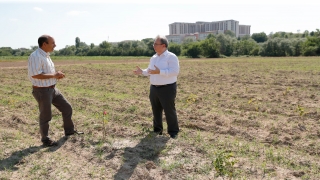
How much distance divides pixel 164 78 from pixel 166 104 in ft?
1.66

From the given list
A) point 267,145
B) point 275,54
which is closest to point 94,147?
point 267,145

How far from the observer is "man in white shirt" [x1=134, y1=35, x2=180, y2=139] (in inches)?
211

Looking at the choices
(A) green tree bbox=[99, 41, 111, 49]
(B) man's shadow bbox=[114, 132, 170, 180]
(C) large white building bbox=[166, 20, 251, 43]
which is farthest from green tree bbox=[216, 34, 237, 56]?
(C) large white building bbox=[166, 20, 251, 43]

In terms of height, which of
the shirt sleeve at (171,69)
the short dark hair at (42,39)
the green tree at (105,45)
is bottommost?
the shirt sleeve at (171,69)

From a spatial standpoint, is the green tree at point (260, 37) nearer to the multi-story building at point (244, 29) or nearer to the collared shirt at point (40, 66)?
the multi-story building at point (244, 29)

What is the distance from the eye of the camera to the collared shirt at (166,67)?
17.5 feet

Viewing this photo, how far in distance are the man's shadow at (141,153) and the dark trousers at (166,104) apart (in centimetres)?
30

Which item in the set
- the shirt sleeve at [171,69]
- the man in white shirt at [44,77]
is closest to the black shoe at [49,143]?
the man in white shirt at [44,77]

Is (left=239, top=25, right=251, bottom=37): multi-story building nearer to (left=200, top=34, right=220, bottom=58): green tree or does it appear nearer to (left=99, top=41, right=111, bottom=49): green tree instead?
(left=99, top=41, right=111, bottom=49): green tree

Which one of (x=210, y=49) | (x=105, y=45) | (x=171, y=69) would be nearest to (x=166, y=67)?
(x=171, y=69)

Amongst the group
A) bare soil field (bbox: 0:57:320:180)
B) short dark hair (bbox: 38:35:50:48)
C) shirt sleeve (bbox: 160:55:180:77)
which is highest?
short dark hair (bbox: 38:35:50:48)

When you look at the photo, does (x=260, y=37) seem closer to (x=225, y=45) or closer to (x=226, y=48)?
(x=226, y=48)

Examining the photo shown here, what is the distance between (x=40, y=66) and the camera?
496 centimetres

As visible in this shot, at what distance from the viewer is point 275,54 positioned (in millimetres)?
57938
